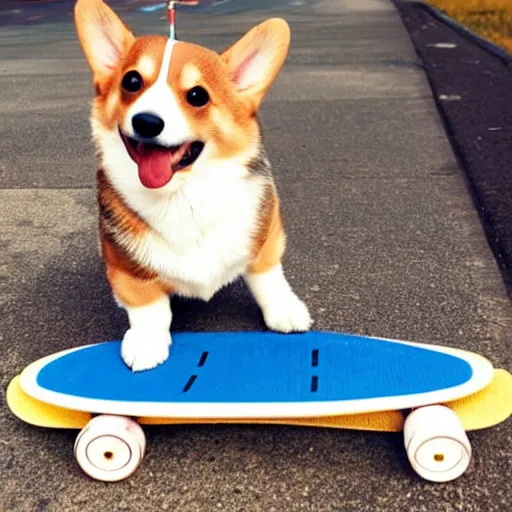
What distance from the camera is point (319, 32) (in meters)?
10.2

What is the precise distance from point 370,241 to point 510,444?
1433 millimetres

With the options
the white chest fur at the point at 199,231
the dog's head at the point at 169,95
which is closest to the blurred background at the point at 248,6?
the dog's head at the point at 169,95

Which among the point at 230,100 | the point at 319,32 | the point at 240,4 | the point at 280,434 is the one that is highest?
the point at 230,100

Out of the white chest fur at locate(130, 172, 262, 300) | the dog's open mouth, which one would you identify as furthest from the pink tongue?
the white chest fur at locate(130, 172, 262, 300)

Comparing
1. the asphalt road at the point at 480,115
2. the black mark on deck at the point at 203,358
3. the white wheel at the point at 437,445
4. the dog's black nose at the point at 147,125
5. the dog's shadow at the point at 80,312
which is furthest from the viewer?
the asphalt road at the point at 480,115

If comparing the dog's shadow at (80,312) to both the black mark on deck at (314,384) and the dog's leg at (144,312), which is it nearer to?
the dog's leg at (144,312)

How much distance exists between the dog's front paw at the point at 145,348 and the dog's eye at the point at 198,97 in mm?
671

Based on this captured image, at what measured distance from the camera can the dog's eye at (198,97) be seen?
6.22 feet

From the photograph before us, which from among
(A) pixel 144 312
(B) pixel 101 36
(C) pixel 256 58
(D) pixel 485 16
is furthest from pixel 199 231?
(D) pixel 485 16

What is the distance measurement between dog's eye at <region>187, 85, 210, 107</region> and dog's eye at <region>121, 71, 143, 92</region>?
0.43 feet

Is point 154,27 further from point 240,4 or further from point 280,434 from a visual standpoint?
point 280,434

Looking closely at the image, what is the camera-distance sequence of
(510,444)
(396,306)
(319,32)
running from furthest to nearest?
1. (319,32)
2. (396,306)
3. (510,444)

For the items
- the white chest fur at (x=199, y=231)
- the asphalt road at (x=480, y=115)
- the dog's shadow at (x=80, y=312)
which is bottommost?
the asphalt road at (x=480, y=115)

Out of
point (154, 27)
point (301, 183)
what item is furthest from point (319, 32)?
point (301, 183)
